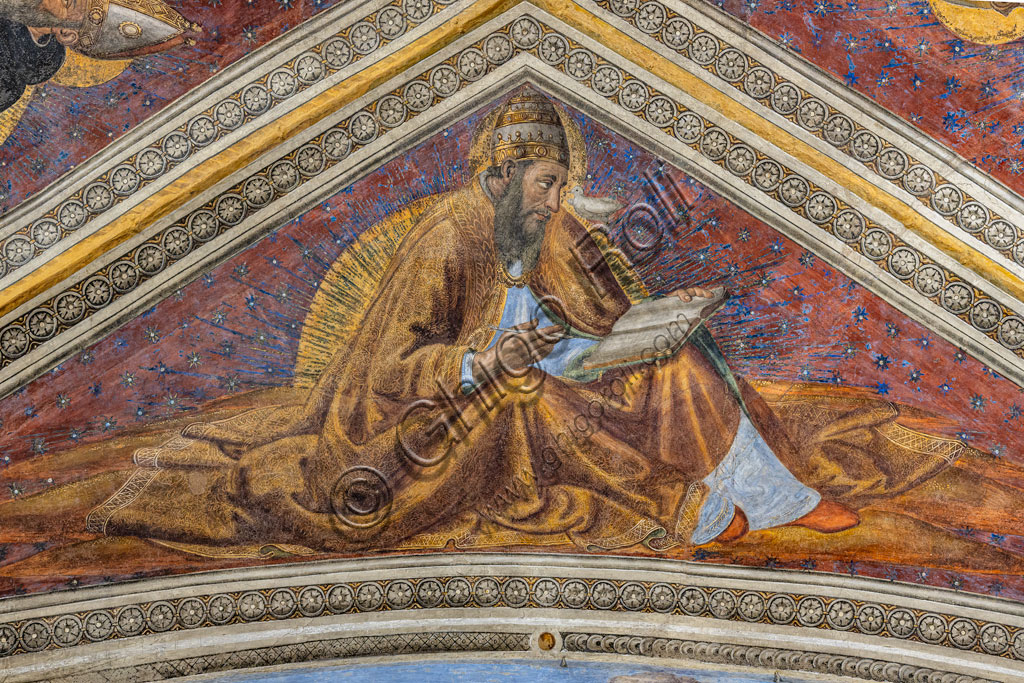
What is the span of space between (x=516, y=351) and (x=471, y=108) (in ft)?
4.57

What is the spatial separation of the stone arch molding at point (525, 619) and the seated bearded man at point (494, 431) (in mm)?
212

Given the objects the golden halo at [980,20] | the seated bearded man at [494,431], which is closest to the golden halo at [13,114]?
the seated bearded man at [494,431]

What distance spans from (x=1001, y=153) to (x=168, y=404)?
4.66 metres

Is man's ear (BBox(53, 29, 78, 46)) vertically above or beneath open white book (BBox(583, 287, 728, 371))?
above

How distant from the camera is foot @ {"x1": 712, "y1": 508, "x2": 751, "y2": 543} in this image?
7254mm

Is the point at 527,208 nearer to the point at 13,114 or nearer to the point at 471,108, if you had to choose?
the point at 471,108

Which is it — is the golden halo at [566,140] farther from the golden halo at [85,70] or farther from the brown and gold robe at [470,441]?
the golden halo at [85,70]

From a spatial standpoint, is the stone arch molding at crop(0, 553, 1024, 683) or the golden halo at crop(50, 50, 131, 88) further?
the stone arch molding at crop(0, 553, 1024, 683)

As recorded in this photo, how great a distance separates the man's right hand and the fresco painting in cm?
2

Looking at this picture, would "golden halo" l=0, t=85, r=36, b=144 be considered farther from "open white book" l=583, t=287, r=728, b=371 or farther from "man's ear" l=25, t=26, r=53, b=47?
"open white book" l=583, t=287, r=728, b=371

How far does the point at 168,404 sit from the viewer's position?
22.8 ft

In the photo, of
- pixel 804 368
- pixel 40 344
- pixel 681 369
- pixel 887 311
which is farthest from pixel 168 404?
pixel 887 311

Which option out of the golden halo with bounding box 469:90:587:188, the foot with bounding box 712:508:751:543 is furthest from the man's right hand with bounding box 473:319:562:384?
the foot with bounding box 712:508:751:543

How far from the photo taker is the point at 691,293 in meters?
7.08
